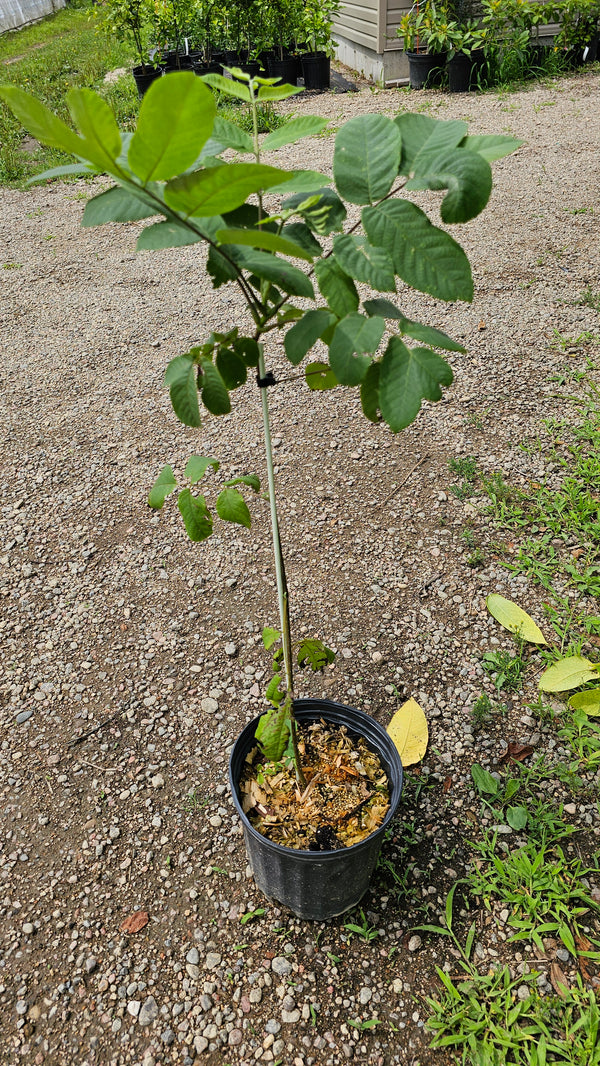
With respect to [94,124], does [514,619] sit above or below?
below

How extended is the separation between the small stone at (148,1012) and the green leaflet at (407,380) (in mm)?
1364

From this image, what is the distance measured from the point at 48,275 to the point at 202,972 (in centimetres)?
451

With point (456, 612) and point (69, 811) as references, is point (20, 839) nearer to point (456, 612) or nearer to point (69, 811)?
point (69, 811)

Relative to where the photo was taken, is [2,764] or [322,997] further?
[2,764]

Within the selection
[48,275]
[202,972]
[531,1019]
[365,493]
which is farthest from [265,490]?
[48,275]

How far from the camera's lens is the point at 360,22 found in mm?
8188

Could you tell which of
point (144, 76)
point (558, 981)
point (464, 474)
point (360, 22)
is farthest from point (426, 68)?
point (558, 981)

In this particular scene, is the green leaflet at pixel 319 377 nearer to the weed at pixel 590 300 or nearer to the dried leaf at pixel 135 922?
the dried leaf at pixel 135 922

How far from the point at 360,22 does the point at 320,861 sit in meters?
9.60

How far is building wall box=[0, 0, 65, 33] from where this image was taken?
15.8 metres

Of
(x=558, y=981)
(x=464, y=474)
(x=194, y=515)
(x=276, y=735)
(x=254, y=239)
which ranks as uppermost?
(x=254, y=239)

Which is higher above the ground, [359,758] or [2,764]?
[359,758]

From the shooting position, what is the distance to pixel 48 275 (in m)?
4.75

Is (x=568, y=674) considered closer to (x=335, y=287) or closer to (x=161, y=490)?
(x=161, y=490)
